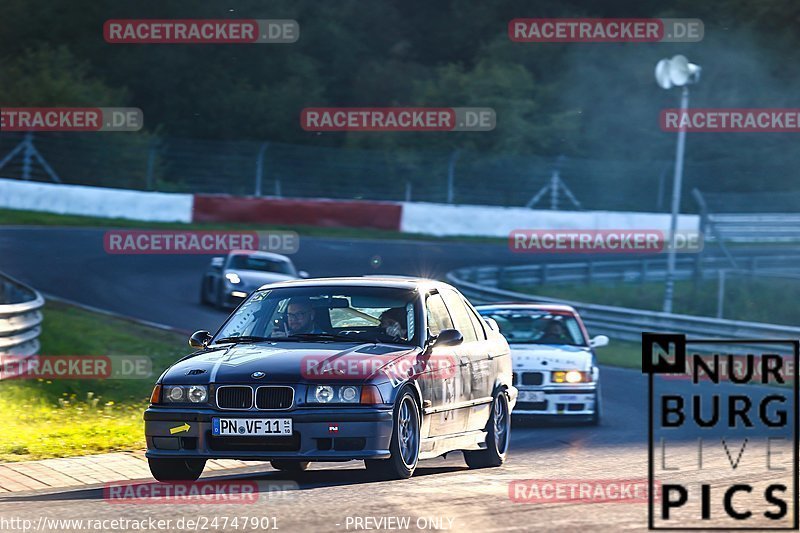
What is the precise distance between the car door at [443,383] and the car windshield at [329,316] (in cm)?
21

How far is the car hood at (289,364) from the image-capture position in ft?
27.3

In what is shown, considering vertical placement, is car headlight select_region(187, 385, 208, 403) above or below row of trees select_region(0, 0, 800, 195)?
below

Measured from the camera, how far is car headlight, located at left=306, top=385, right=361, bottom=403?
8258mm

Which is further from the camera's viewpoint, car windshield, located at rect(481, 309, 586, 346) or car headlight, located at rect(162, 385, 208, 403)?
car windshield, located at rect(481, 309, 586, 346)

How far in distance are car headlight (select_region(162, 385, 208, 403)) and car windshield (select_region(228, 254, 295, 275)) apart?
51.1 feet

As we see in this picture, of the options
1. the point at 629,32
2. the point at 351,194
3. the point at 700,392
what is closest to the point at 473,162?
the point at 351,194

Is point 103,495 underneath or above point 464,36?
underneath

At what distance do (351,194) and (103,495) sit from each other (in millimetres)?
33360

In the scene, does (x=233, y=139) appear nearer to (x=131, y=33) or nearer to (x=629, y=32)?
(x=131, y=33)

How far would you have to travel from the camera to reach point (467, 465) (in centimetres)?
1013

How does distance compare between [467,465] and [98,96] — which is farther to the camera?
[98,96]
